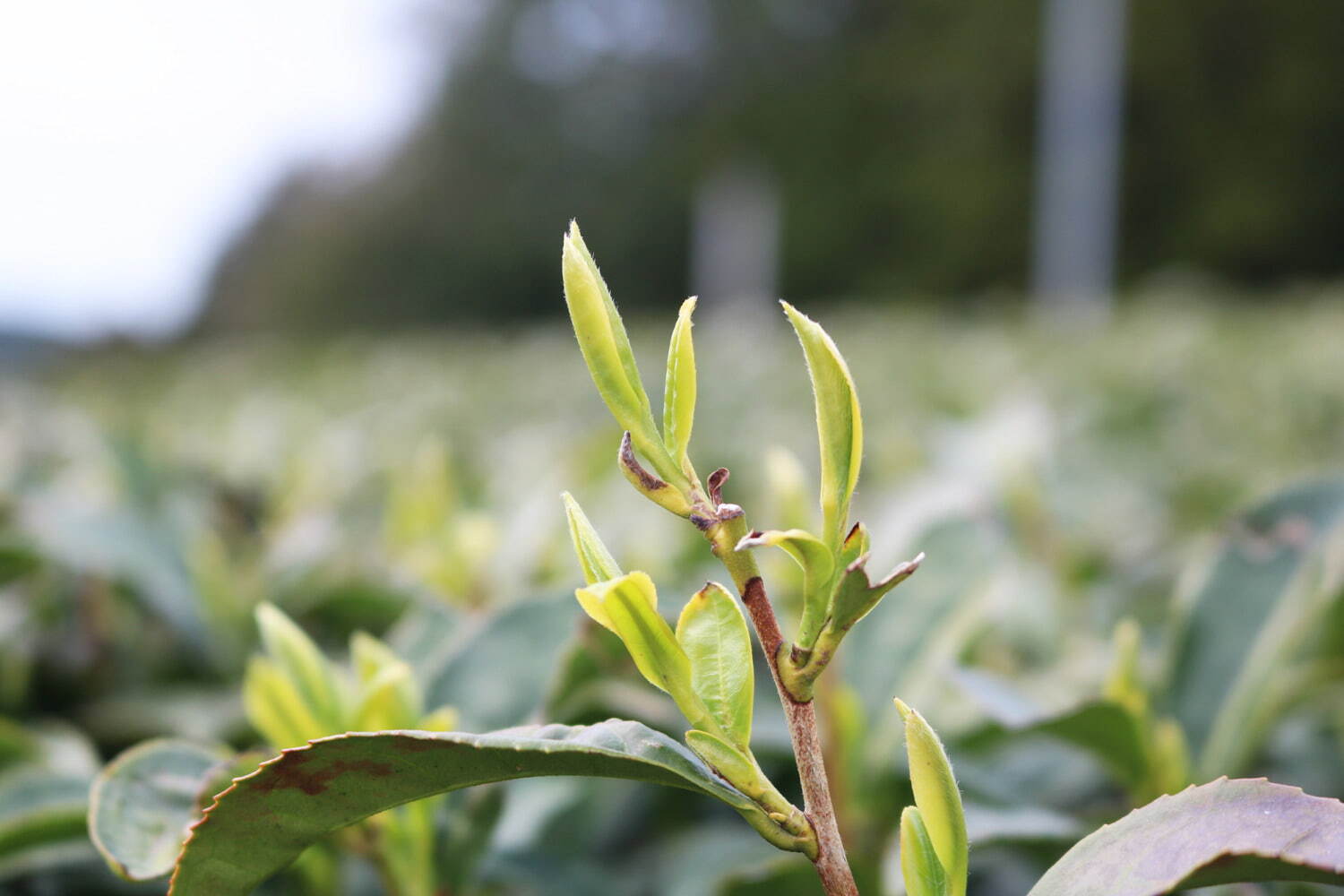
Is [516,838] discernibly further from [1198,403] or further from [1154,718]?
[1198,403]

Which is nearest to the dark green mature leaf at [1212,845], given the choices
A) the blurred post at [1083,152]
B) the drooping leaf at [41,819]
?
the drooping leaf at [41,819]

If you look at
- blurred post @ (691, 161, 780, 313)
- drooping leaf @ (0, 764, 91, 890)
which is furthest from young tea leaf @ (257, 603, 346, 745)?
blurred post @ (691, 161, 780, 313)

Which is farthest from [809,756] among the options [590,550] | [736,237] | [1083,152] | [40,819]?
[736,237]

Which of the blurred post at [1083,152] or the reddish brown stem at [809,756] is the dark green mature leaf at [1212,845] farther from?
the blurred post at [1083,152]

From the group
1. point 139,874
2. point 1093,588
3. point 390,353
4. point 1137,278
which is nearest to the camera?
point 139,874

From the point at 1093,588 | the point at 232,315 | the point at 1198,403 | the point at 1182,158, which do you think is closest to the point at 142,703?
the point at 1093,588

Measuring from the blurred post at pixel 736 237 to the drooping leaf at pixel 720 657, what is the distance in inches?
815

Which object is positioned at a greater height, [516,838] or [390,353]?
[516,838]

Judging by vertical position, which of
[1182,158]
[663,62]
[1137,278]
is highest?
[663,62]

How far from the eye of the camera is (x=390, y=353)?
527 cm

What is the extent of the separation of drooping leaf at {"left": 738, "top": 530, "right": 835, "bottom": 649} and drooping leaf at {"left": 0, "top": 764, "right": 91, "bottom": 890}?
0.49 metres

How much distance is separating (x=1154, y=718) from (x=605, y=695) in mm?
423

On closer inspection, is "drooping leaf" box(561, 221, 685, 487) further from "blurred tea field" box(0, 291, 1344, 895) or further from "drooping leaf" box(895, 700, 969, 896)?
"blurred tea field" box(0, 291, 1344, 895)

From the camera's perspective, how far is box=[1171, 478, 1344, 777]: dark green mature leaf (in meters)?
0.83
